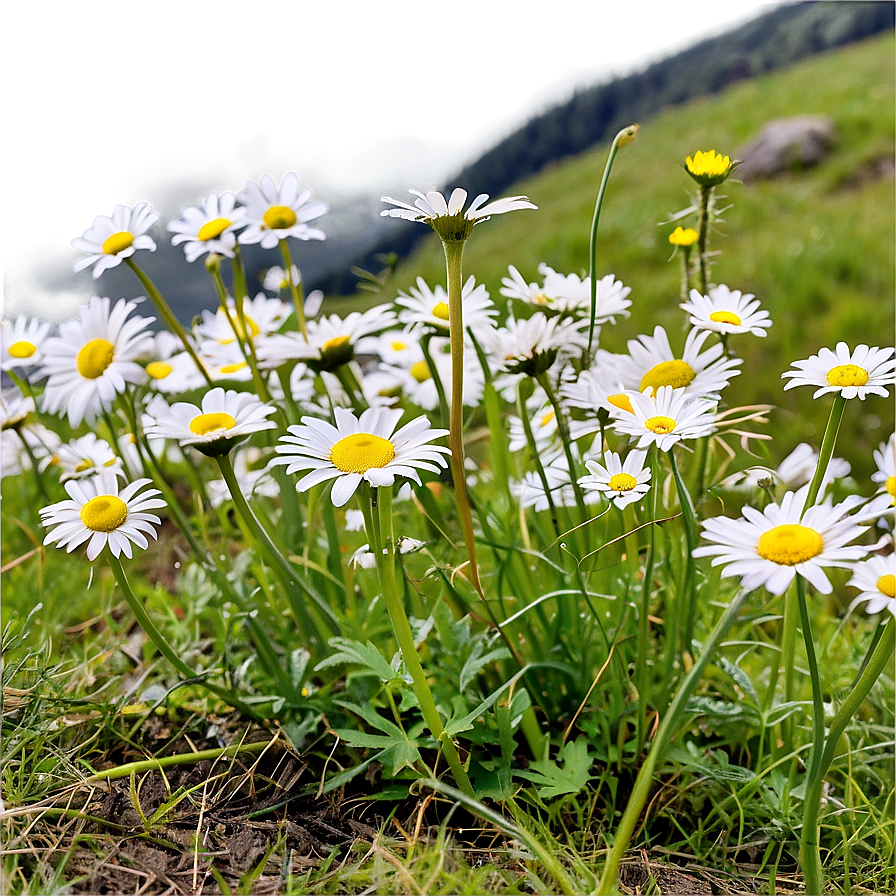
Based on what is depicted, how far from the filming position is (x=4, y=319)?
95 cm

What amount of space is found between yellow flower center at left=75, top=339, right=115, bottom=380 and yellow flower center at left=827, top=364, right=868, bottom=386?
66 centimetres

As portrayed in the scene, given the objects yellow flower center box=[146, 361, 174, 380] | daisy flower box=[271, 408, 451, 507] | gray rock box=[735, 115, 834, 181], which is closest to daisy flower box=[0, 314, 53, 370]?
yellow flower center box=[146, 361, 174, 380]

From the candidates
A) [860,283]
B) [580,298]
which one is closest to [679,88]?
[860,283]

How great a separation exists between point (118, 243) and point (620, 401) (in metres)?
0.51

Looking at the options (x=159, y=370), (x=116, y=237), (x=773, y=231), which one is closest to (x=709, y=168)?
(x=116, y=237)

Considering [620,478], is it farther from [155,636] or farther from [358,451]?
[155,636]

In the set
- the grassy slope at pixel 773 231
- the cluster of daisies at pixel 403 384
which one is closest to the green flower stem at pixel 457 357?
the cluster of daisies at pixel 403 384

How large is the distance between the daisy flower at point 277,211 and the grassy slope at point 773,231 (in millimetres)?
574

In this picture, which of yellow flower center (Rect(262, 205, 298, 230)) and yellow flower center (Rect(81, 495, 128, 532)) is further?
yellow flower center (Rect(262, 205, 298, 230))

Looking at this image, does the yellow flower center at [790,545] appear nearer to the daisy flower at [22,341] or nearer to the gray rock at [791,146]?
the daisy flower at [22,341]

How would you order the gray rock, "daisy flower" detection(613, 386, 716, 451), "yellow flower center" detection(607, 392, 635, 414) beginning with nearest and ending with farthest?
"daisy flower" detection(613, 386, 716, 451), "yellow flower center" detection(607, 392, 635, 414), the gray rock

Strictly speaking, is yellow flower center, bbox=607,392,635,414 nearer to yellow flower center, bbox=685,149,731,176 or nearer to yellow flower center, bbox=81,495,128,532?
yellow flower center, bbox=685,149,731,176

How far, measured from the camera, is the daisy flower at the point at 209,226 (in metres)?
0.79

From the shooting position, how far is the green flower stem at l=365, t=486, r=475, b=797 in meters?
0.63
